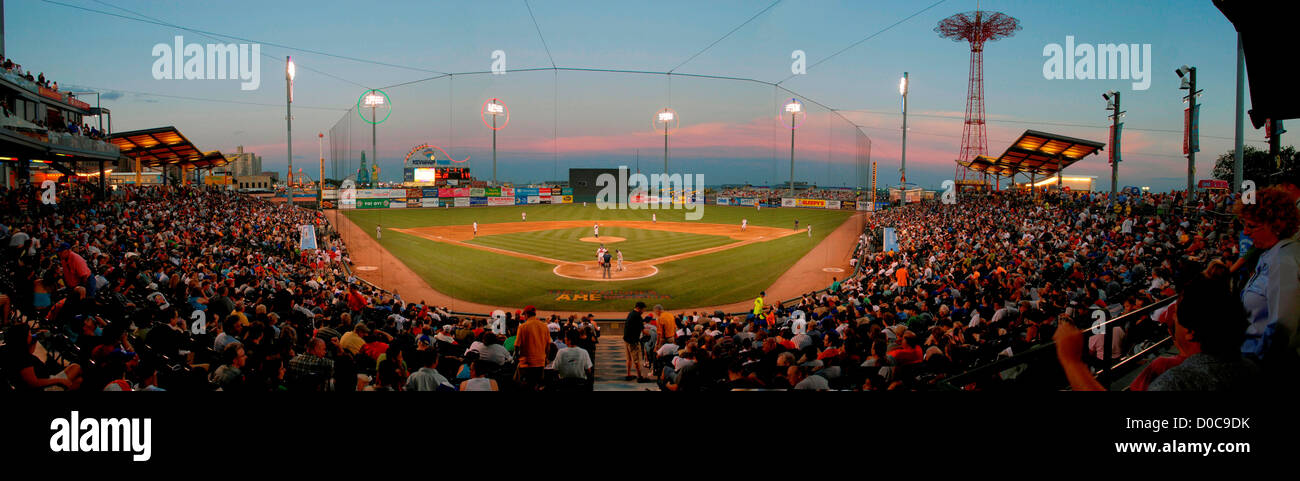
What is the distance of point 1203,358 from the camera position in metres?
2.03

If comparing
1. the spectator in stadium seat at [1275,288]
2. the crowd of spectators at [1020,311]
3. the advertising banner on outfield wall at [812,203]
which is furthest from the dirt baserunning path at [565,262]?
the advertising banner on outfield wall at [812,203]

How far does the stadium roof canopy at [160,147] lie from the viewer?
29.9 metres

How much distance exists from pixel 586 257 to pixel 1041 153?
2598cm

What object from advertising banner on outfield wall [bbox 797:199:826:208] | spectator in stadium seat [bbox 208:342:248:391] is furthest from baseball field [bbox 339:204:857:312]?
spectator in stadium seat [bbox 208:342:248:391]

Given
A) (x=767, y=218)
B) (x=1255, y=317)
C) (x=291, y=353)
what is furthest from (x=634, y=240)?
(x=1255, y=317)

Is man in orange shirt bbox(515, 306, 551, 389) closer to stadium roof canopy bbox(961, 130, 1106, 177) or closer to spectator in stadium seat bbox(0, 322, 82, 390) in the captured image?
spectator in stadium seat bbox(0, 322, 82, 390)

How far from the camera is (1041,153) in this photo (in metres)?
31.7

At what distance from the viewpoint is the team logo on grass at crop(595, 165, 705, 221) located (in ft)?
219

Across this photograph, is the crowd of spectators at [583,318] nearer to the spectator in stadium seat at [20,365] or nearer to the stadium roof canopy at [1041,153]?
the spectator in stadium seat at [20,365]

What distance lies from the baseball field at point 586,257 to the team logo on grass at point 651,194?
30.4 ft

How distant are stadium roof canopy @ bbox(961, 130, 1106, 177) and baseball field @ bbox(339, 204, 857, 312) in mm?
10627

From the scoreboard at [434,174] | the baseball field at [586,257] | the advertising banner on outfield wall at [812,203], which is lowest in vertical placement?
the baseball field at [586,257]

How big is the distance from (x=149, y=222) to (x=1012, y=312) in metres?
26.8
